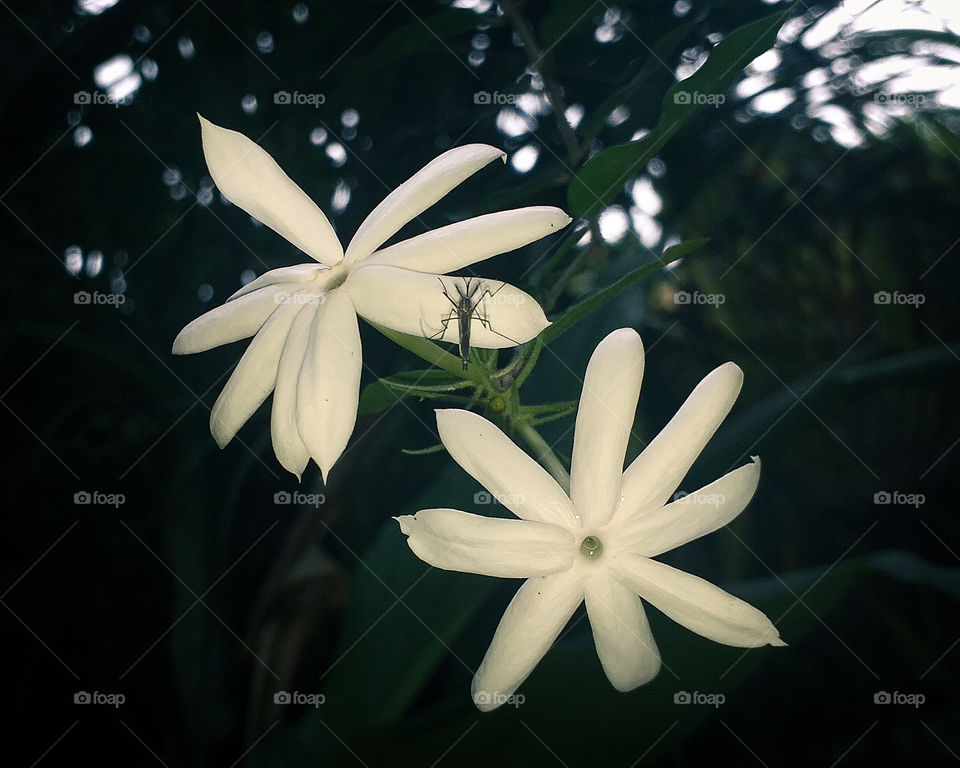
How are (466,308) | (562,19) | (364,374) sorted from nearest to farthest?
(466,308), (562,19), (364,374)

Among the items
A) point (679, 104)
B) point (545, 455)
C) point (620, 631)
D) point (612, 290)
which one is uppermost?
point (679, 104)

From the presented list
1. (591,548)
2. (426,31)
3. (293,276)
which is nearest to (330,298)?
(293,276)

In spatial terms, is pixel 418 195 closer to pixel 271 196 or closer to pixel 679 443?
pixel 271 196

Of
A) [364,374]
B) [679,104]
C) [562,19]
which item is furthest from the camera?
[364,374]

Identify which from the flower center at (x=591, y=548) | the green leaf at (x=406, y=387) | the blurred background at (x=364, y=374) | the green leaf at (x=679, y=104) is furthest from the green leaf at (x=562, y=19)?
the flower center at (x=591, y=548)

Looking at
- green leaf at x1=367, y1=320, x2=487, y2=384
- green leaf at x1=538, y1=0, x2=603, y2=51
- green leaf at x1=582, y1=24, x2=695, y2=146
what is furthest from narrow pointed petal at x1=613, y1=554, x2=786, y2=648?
green leaf at x1=538, y1=0, x2=603, y2=51

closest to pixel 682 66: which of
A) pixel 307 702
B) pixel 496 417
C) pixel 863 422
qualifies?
pixel 496 417

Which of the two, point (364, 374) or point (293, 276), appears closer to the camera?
point (293, 276)

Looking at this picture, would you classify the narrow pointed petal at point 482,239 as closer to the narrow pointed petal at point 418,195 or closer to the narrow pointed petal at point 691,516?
the narrow pointed petal at point 418,195
